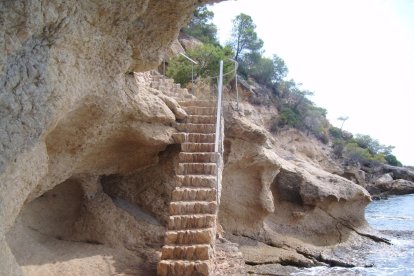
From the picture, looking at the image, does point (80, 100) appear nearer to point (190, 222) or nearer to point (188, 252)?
point (190, 222)

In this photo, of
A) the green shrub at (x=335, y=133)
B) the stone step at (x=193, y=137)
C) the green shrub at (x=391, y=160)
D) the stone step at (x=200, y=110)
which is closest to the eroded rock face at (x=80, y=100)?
the stone step at (x=193, y=137)

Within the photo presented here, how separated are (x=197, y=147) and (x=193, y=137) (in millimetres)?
324

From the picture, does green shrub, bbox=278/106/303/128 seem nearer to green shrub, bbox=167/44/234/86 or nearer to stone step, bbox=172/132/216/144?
green shrub, bbox=167/44/234/86

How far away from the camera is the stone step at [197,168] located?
6844 millimetres

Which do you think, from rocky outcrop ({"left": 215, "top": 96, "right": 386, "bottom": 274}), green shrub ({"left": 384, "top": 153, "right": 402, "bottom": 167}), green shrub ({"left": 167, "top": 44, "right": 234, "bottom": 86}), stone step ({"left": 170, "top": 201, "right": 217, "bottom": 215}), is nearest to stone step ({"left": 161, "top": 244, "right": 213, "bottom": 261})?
stone step ({"left": 170, "top": 201, "right": 217, "bottom": 215})

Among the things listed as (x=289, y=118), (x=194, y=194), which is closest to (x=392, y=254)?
(x=194, y=194)

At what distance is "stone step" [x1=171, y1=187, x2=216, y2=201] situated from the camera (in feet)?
20.8

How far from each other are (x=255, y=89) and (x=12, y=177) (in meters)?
28.4

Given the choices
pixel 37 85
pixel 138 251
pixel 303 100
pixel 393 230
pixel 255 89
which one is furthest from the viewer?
pixel 303 100

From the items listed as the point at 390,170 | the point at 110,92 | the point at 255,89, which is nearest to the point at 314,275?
the point at 110,92

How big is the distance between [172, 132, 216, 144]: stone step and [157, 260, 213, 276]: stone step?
2.75m

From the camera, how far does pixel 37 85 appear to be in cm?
400

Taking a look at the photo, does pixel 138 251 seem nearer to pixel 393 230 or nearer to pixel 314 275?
pixel 314 275

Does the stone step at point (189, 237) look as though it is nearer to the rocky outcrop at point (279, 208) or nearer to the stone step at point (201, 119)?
the stone step at point (201, 119)
